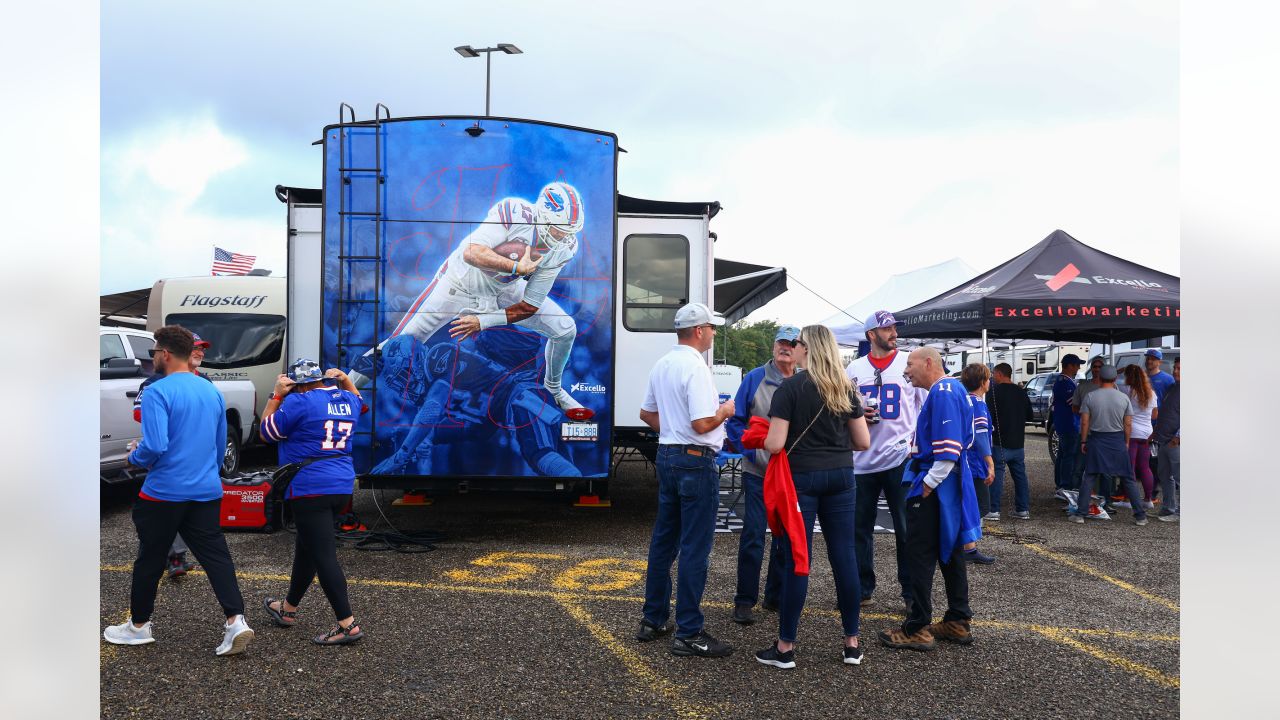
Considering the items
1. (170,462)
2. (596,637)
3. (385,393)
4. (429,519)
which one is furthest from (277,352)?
(596,637)

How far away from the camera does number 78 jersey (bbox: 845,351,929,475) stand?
5.49 metres

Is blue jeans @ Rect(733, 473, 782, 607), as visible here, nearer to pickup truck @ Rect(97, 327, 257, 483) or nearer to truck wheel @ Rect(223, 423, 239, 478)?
pickup truck @ Rect(97, 327, 257, 483)

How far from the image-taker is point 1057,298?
10.2 m

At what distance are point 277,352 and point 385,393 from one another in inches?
255

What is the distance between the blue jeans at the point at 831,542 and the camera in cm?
450

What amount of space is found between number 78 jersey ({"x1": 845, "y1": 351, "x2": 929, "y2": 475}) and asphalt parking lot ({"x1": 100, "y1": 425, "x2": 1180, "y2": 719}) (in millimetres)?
1001

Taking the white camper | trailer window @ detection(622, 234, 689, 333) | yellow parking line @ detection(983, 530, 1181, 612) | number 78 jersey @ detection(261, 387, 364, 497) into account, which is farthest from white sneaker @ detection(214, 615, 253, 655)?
the white camper

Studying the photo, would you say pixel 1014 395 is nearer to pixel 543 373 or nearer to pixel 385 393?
pixel 543 373

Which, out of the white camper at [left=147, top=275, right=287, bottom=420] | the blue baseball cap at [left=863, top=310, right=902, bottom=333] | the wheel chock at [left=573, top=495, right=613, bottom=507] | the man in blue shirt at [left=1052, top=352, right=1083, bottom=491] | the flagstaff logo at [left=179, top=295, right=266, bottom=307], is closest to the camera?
the blue baseball cap at [left=863, top=310, right=902, bottom=333]

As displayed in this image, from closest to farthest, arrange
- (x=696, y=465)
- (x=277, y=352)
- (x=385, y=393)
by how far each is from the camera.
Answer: (x=696, y=465) → (x=385, y=393) → (x=277, y=352)

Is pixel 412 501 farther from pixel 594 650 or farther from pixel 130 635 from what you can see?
pixel 594 650

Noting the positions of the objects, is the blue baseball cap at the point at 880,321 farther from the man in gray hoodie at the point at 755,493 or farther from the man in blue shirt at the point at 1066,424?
the man in blue shirt at the point at 1066,424

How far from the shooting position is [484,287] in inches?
279

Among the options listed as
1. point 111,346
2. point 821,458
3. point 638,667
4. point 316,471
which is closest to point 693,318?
point 821,458
